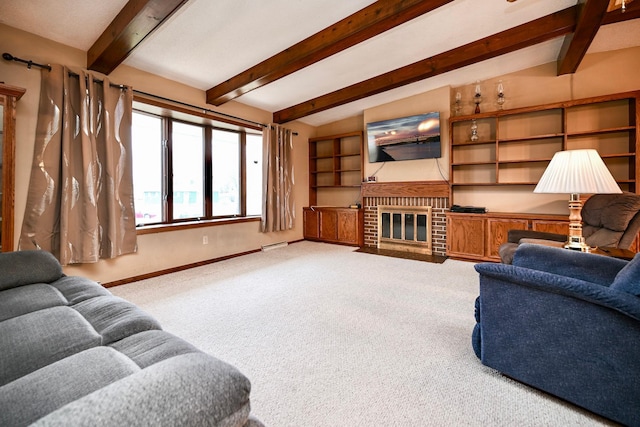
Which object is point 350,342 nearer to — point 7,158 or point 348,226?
point 7,158

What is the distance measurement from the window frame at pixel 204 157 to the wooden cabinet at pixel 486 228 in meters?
3.29

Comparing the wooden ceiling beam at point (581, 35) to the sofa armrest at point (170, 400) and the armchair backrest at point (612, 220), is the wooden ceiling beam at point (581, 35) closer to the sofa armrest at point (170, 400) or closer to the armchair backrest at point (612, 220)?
the armchair backrest at point (612, 220)

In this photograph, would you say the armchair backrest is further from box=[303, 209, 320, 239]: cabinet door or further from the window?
the window

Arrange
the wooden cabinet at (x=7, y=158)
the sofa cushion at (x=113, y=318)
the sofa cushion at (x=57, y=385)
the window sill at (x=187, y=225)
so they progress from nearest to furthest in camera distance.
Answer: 1. the sofa cushion at (x=57, y=385)
2. the sofa cushion at (x=113, y=318)
3. the wooden cabinet at (x=7, y=158)
4. the window sill at (x=187, y=225)

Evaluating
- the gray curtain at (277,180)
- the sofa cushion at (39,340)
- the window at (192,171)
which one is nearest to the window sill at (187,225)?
the window at (192,171)

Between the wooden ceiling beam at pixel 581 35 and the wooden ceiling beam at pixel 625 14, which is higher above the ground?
the wooden ceiling beam at pixel 625 14

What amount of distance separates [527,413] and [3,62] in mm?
4557

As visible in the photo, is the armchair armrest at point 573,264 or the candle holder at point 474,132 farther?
the candle holder at point 474,132

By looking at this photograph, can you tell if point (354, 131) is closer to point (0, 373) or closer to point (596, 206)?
point (596, 206)

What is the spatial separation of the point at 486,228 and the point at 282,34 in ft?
12.2

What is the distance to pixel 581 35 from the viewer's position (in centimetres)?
296

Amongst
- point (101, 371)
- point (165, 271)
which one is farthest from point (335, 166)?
point (101, 371)

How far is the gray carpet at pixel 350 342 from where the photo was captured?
133cm

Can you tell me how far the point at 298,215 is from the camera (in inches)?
230
